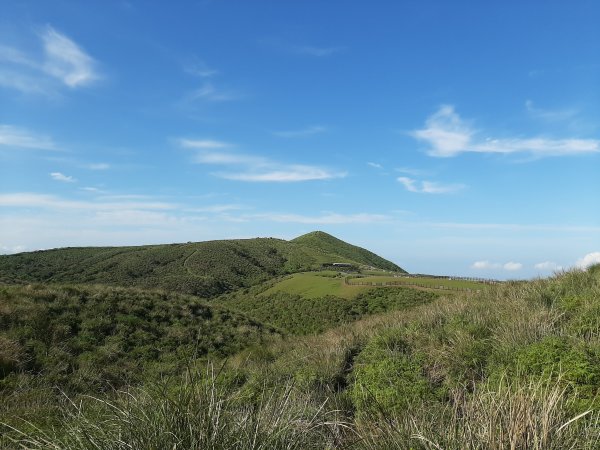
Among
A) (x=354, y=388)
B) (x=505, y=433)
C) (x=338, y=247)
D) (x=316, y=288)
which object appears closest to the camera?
(x=505, y=433)

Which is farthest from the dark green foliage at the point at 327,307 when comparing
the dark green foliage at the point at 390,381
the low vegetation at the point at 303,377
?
the dark green foliage at the point at 390,381

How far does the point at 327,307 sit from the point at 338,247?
394 feet

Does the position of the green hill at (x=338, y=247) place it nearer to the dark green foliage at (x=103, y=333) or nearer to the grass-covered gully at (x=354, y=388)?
the dark green foliage at (x=103, y=333)

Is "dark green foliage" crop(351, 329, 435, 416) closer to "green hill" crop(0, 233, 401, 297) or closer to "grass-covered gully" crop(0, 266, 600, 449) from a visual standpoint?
"grass-covered gully" crop(0, 266, 600, 449)

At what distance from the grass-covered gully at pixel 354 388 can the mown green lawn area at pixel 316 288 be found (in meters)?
44.3

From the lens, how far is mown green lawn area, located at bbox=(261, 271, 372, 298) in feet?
193

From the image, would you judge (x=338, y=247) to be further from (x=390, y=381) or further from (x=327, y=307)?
(x=390, y=381)

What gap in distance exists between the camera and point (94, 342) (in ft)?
48.7

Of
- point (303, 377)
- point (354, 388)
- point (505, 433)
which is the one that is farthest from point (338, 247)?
point (505, 433)

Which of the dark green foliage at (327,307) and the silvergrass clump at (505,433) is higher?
the silvergrass clump at (505,433)

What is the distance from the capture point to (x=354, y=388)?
6.05 m

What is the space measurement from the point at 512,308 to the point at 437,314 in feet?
6.09

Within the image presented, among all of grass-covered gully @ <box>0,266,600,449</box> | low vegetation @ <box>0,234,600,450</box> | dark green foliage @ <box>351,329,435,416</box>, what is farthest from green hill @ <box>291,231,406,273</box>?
dark green foliage @ <box>351,329,435,416</box>

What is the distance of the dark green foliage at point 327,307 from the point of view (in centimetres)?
4603
